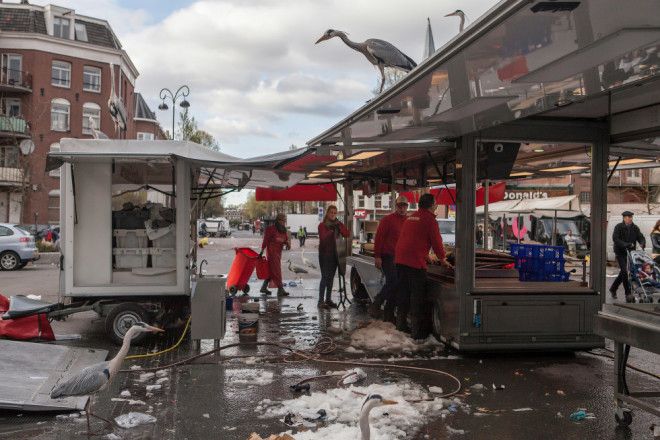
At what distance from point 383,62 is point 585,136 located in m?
2.87

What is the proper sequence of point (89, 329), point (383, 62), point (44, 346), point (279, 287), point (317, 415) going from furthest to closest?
point (279, 287) → point (89, 329) → point (383, 62) → point (44, 346) → point (317, 415)

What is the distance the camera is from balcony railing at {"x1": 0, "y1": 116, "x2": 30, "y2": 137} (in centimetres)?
4097

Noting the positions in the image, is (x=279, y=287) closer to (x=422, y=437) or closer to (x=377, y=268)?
(x=377, y=268)

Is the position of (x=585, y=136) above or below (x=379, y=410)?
above

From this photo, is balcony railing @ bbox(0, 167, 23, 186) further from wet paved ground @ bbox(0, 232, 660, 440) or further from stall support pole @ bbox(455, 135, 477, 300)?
stall support pole @ bbox(455, 135, 477, 300)

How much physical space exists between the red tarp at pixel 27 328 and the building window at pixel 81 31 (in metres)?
44.8

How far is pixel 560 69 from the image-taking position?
4711mm

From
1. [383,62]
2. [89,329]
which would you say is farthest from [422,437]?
[89,329]

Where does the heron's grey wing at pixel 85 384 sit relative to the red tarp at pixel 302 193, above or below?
below

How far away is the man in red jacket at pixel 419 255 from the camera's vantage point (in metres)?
8.23

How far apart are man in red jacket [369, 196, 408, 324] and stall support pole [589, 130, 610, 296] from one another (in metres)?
3.05

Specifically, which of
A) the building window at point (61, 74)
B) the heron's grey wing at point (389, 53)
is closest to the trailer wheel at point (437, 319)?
the heron's grey wing at point (389, 53)

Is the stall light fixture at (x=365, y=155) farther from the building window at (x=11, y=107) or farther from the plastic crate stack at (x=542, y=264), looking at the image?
the building window at (x=11, y=107)

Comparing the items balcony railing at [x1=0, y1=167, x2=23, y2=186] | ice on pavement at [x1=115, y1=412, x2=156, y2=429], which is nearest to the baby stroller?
ice on pavement at [x1=115, y1=412, x2=156, y2=429]
